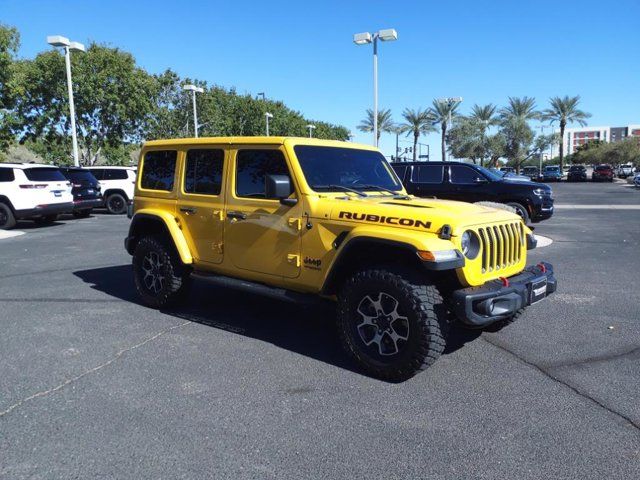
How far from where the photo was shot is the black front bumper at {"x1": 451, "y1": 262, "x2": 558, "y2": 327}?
364 cm

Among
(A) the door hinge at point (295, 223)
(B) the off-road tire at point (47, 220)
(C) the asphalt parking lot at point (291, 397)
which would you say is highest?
(A) the door hinge at point (295, 223)

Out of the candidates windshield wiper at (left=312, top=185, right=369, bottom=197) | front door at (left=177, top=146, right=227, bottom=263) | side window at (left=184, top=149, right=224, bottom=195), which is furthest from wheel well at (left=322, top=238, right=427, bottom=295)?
side window at (left=184, top=149, right=224, bottom=195)

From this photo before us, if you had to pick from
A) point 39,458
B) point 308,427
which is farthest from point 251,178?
point 39,458

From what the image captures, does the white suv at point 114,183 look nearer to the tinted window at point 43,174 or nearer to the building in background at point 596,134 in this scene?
the tinted window at point 43,174

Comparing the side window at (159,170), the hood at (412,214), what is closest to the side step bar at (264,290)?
the hood at (412,214)

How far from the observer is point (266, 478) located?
2707mm

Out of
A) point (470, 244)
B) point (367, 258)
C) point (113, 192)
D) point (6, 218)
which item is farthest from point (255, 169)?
point (113, 192)

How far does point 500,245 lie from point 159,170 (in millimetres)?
3794

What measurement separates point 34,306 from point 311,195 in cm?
384

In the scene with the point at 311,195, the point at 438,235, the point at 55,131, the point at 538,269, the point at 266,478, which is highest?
the point at 55,131

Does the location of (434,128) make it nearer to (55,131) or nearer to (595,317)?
(55,131)

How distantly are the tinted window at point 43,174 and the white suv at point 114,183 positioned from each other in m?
4.02

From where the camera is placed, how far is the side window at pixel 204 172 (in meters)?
5.19

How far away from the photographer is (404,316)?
380 centimetres
